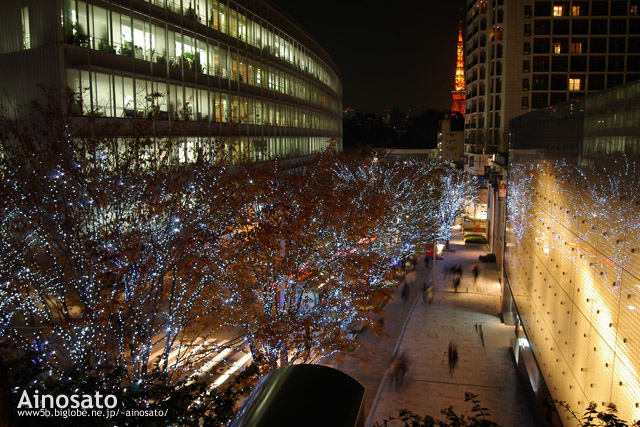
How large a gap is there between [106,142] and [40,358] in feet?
20.5

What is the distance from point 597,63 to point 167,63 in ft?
→ 178

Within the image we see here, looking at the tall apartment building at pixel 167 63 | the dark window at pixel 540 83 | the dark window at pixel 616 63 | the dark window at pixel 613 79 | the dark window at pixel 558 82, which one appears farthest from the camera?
the dark window at pixel 540 83

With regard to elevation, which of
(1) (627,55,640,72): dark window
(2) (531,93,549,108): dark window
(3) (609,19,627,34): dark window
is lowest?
(2) (531,93,549,108): dark window

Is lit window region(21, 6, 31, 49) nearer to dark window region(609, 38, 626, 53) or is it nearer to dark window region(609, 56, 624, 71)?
dark window region(609, 56, 624, 71)

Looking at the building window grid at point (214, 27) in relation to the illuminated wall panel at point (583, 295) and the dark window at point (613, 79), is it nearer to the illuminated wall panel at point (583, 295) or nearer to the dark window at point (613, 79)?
the illuminated wall panel at point (583, 295)

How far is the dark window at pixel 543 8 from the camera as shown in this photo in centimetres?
5756

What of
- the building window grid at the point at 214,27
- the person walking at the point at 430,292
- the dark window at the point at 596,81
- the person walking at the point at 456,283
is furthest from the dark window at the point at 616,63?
the person walking at the point at 430,292

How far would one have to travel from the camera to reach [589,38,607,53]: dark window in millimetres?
57312

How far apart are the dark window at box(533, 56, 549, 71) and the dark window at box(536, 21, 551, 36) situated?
2.98 m

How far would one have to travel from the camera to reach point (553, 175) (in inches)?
523

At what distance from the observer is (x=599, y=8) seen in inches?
2226

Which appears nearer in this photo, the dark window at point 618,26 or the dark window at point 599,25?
the dark window at point 618,26

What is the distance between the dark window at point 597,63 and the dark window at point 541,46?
17.4 ft

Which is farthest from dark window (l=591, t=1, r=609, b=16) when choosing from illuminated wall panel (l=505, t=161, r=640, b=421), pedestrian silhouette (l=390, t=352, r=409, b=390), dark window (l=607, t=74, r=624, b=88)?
pedestrian silhouette (l=390, t=352, r=409, b=390)
